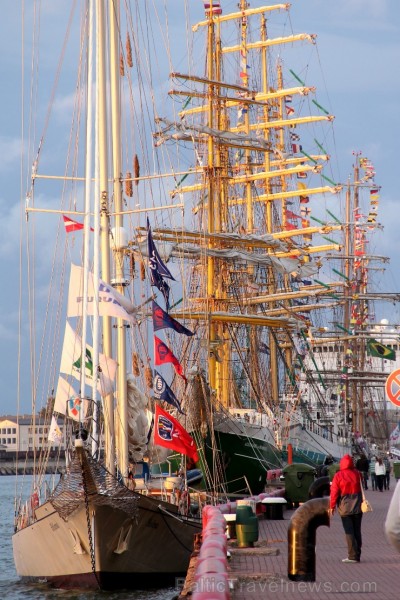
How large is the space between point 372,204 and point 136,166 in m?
Answer: 70.3

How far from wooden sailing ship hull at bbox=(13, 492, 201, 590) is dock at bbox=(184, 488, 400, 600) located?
2270mm

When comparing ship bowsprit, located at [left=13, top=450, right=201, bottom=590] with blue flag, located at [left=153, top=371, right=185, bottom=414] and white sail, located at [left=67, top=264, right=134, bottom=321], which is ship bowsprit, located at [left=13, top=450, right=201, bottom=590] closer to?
blue flag, located at [left=153, top=371, right=185, bottom=414]

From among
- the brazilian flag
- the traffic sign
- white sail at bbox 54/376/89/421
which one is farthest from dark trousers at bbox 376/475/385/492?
the traffic sign

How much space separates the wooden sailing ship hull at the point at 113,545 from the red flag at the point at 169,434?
1.54 metres

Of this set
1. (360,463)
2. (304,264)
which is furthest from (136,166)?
(304,264)

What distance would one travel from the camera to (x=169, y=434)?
2581 cm

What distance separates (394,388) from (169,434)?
11.2 meters

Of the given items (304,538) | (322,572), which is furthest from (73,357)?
(304,538)

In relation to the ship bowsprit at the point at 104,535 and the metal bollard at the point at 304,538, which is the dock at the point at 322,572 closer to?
the metal bollard at the point at 304,538

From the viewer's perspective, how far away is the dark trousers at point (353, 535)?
672 inches

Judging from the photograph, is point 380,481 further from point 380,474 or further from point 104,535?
point 104,535

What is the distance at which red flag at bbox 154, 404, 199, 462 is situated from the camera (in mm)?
25531

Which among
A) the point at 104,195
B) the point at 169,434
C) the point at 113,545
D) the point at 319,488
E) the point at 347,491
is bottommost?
the point at 113,545

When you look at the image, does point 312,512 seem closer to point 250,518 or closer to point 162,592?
point 250,518
